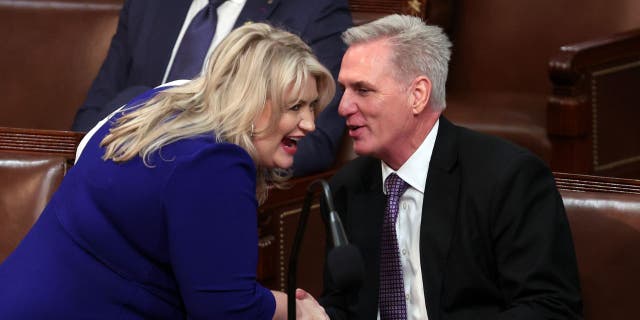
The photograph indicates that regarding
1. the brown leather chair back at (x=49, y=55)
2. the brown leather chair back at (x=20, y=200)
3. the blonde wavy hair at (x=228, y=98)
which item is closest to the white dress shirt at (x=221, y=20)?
the brown leather chair back at (x=49, y=55)

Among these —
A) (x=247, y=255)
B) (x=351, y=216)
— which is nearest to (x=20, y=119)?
(x=351, y=216)

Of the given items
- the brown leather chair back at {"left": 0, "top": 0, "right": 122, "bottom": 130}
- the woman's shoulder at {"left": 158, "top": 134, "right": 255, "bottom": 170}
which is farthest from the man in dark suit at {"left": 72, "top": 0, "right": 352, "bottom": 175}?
the woman's shoulder at {"left": 158, "top": 134, "right": 255, "bottom": 170}

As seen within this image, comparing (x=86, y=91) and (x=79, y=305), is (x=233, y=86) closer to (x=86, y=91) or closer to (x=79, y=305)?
(x=79, y=305)

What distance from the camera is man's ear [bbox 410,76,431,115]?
6.79 feet

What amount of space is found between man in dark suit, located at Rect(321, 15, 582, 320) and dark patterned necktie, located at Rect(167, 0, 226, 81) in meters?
0.83

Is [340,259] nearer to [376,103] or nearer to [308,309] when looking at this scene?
[308,309]

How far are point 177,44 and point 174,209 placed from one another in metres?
1.36

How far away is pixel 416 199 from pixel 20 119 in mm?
1532

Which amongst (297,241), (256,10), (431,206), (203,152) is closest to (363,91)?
(431,206)

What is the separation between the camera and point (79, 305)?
69.0 inches

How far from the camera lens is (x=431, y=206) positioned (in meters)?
2.01

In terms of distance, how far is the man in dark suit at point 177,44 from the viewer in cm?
276

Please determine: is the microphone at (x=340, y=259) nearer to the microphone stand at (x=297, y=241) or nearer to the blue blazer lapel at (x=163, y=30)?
the microphone stand at (x=297, y=241)

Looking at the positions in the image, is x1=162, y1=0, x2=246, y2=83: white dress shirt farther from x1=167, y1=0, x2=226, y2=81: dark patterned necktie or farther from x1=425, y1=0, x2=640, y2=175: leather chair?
x1=425, y1=0, x2=640, y2=175: leather chair
